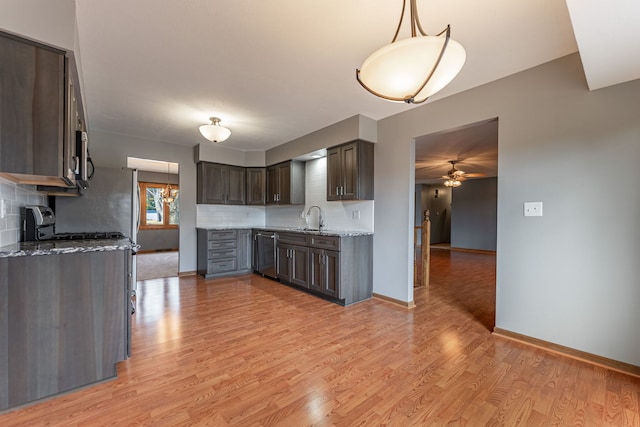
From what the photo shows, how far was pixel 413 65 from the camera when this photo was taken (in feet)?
4.14

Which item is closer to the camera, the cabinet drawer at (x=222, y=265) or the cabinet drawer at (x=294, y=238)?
the cabinet drawer at (x=294, y=238)

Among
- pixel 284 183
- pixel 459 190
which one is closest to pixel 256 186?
pixel 284 183

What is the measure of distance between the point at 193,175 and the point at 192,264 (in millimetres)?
1704

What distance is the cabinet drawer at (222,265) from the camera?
4.87 meters

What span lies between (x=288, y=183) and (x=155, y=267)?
11.7ft

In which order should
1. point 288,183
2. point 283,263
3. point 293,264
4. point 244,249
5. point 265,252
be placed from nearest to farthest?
point 293,264 < point 283,263 < point 265,252 < point 288,183 < point 244,249

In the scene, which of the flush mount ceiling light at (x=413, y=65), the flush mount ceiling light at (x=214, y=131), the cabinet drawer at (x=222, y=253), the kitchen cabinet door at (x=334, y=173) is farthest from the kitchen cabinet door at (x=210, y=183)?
the flush mount ceiling light at (x=413, y=65)

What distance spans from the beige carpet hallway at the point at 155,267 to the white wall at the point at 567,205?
537cm

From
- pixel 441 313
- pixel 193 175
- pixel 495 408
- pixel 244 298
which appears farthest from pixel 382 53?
pixel 193 175

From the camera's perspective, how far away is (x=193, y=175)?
526 centimetres

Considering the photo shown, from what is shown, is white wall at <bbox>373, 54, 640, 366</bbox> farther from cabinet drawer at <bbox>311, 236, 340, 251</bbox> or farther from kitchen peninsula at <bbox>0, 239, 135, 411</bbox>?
kitchen peninsula at <bbox>0, 239, 135, 411</bbox>

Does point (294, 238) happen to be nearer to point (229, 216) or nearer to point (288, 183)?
point (288, 183)

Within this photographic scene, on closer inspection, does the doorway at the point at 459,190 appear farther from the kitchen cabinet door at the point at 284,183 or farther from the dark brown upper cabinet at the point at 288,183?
the kitchen cabinet door at the point at 284,183

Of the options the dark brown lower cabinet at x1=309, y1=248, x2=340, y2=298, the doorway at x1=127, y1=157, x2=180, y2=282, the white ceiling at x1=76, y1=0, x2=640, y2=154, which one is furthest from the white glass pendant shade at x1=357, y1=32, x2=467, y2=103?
the doorway at x1=127, y1=157, x2=180, y2=282
